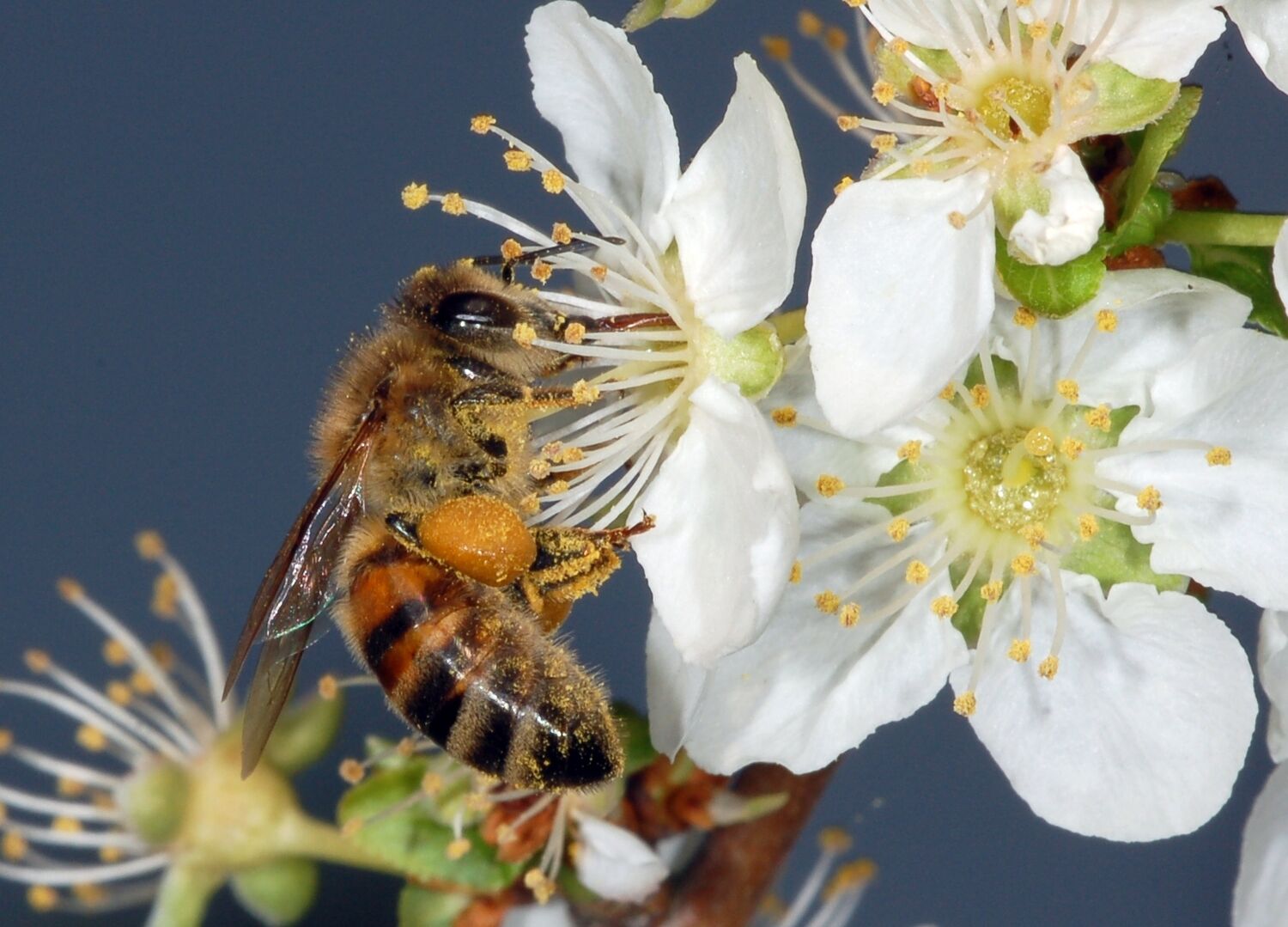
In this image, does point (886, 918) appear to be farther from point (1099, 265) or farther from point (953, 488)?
point (1099, 265)

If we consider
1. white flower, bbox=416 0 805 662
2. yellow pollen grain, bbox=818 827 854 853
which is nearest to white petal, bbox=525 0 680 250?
white flower, bbox=416 0 805 662

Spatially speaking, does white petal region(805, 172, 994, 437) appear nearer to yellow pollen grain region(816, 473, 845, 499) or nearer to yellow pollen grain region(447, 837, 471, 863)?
yellow pollen grain region(816, 473, 845, 499)

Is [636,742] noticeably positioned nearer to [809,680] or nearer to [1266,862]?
[809,680]

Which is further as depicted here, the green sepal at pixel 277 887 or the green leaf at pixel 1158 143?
the green sepal at pixel 277 887

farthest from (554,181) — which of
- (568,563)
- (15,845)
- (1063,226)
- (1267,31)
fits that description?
(15,845)

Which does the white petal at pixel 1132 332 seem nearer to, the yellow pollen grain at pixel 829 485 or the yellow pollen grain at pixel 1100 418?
the yellow pollen grain at pixel 1100 418

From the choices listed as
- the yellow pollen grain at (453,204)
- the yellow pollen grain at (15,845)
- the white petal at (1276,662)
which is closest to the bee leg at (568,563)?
the yellow pollen grain at (453,204)

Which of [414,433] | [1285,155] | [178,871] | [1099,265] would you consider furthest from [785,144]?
[1285,155]
